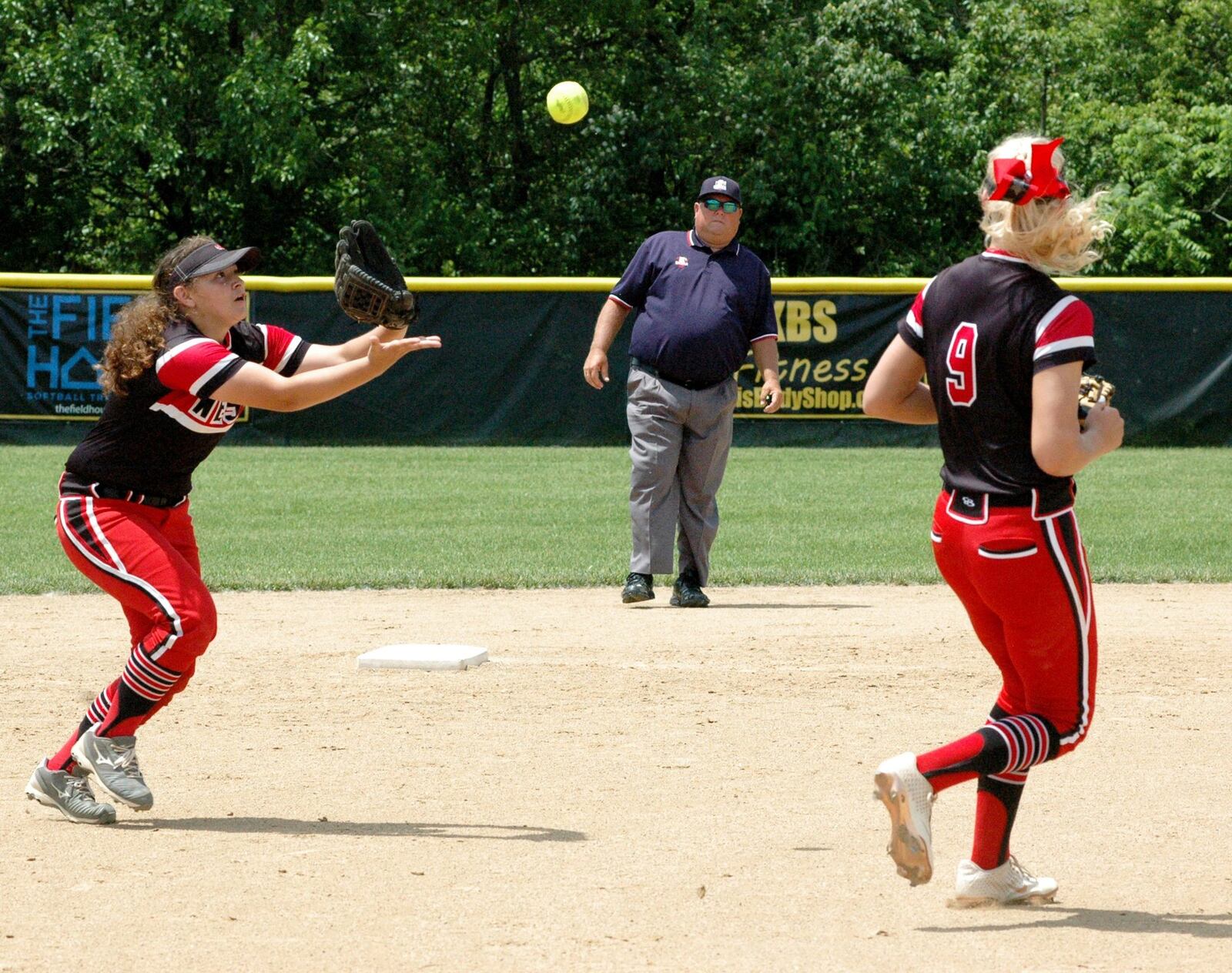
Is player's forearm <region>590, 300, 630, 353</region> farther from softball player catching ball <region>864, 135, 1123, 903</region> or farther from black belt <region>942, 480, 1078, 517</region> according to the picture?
black belt <region>942, 480, 1078, 517</region>

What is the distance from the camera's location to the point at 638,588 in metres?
8.11

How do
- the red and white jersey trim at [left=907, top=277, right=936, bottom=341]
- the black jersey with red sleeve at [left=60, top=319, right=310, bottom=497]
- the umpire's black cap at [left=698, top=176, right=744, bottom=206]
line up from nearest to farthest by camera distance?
1. the red and white jersey trim at [left=907, top=277, right=936, bottom=341]
2. the black jersey with red sleeve at [left=60, top=319, right=310, bottom=497]
3. the umpire's black cap at [left=698, top=176, right=744, bottom=206]

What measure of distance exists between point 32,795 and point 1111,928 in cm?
287

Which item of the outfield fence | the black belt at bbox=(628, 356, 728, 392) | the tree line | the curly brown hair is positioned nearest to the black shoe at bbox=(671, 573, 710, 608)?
the black belt at bbox=(628, 356, 728, 392)

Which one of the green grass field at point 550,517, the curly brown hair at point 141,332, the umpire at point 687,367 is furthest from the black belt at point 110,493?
the green grass field at point 550,517

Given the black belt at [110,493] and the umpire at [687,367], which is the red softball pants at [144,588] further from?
the umpire at [687,367]

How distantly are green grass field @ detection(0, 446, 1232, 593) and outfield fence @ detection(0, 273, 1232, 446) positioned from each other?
0.40m

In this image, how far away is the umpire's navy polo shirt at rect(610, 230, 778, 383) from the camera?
312 inches

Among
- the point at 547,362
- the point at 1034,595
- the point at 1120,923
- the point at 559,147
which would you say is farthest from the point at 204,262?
the point at 559,147

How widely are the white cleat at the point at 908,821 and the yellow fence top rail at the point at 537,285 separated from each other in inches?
554

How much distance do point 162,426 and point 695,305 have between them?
12.9 feet

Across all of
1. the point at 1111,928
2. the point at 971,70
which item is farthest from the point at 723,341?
the point at 971,70

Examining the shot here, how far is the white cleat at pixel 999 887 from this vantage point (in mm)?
3598

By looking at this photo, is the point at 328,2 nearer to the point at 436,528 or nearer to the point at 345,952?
the point at 436,528
